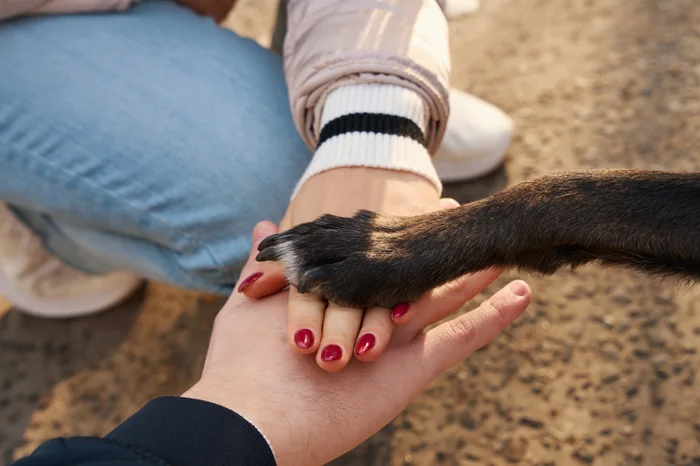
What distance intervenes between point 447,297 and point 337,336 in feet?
1.11

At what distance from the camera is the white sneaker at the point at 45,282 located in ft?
7.97

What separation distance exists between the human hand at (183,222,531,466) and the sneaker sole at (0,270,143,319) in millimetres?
1136

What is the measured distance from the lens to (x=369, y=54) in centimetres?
168

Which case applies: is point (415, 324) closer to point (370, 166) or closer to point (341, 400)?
point (341, 400)

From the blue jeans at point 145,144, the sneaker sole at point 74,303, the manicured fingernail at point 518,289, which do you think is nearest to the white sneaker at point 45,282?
the sneaker sole at point 74,303

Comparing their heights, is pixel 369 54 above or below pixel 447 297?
above

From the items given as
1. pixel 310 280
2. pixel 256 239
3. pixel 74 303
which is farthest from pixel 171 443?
pixel 74 303

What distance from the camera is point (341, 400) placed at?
4.54 feet

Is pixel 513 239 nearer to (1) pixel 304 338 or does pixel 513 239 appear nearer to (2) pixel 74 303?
(1) pixel 304 338

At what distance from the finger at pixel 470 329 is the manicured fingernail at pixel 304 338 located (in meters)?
0.25

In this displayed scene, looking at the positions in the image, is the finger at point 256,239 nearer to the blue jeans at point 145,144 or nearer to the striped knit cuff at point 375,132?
the striped knit cuff at point 375,132

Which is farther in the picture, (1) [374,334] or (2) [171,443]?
(1) [374,334]

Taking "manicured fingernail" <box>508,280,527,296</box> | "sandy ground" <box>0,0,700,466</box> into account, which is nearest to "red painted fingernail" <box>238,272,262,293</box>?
"manicured fingernail" <box>508,280,527,296</box>

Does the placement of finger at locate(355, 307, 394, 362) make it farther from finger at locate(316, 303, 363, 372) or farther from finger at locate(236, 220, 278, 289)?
finger at locate(236, 220, 278, 289)
